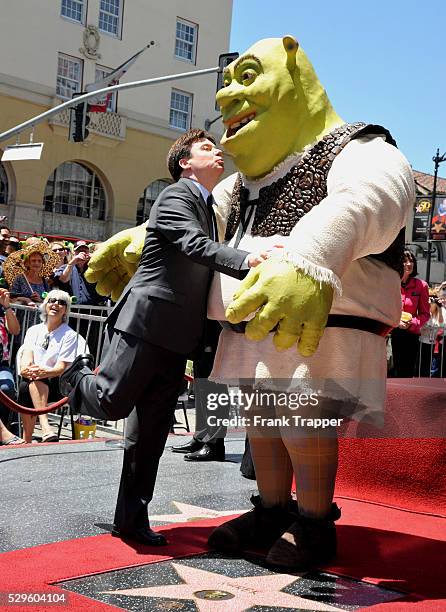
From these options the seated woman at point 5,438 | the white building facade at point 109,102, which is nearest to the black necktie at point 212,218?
the seated woman at point 5,438

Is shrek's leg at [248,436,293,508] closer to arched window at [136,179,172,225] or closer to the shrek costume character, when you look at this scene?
the shrek costume character

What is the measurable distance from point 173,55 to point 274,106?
24.6 metres

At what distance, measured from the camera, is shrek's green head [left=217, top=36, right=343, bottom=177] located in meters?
2.97

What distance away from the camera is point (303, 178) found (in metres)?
2.95

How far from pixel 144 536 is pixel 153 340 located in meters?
0.75

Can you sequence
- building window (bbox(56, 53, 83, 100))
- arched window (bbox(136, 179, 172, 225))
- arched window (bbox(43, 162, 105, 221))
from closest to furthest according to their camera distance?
building window (bbox(56, 53, 83, 100)), arched window (bbox(43, 162, 105, 221)), arched window (bbox(136, 179, 172, 225))

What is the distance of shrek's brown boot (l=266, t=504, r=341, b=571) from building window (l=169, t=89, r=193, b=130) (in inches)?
982

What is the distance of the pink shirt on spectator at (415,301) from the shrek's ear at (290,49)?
4782 mm

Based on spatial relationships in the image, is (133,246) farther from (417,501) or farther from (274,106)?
(417,501)

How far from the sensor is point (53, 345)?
20.5 feet

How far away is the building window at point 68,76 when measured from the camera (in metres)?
23.8

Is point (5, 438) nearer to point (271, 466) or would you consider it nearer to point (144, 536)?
point (144, 536)

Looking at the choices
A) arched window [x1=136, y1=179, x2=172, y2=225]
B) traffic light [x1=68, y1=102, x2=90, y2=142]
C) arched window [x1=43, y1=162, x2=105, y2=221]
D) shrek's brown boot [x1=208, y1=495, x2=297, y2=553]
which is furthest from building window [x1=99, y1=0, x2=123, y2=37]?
shrek's brown boot [x1=208, y1=495, x2=297, y2=553]

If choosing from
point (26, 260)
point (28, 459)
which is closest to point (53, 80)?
point (26, 260)
